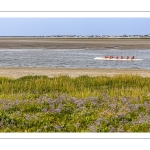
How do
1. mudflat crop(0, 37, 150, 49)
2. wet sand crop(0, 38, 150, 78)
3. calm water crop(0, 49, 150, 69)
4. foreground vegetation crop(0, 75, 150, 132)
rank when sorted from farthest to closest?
mudflat crop(0, 37, 150, 49)
calm water crop(0, 49, 150, 69)
wet sand crop(0, 38, 150, 78)
foreground vegetation crop(0, 75, 150, 132)

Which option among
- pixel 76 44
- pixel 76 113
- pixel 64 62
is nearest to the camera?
pixel 76 113

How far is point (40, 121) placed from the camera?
1003cm

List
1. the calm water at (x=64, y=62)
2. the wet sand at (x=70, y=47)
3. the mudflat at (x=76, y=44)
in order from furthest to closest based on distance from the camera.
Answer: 1. the mudflat at (x=76, y=44)
2. the calm water at (x=64, y=62)
3. the wet sand at (x=70, y=47)

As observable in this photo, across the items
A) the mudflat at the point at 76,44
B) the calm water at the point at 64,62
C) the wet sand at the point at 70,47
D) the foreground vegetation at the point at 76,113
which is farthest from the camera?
the mudflat at the point at 76,44

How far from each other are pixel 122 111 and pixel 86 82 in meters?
8.43

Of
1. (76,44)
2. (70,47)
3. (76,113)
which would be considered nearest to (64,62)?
(76,113)

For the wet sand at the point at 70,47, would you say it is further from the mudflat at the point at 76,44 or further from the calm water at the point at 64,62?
the calm water at the point at 64,62

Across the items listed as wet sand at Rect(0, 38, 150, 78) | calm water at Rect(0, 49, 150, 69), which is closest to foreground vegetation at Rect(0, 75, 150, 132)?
wet sand at Rect(0, 38, 150, 78)

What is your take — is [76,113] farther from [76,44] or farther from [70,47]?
[76,44]

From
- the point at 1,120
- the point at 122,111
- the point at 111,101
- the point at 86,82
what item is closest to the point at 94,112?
the point at 122,111

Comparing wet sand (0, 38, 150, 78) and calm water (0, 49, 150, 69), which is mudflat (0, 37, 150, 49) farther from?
calm water (0, 49, 150, 69)

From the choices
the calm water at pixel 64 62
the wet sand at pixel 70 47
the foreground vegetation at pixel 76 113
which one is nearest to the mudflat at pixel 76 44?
the wet sand at pixel 70 47

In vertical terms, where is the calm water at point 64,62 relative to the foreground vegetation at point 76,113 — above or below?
below

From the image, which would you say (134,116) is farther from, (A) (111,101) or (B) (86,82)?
(B) (86,82)
